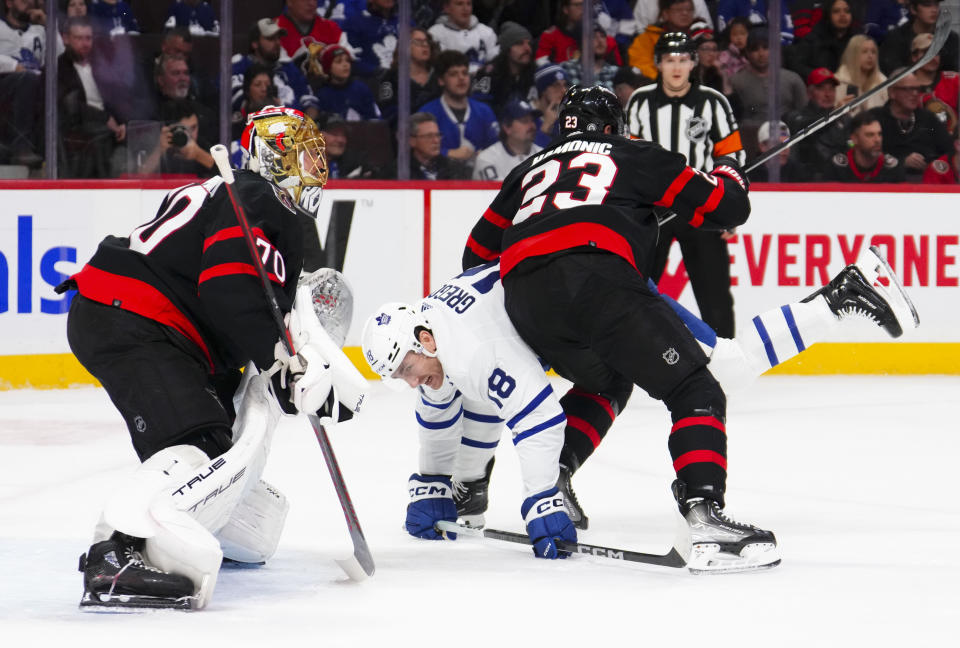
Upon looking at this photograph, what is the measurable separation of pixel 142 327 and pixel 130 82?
11.9 ft

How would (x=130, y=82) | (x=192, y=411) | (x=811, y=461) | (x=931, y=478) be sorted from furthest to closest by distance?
(x=130, y=82) < (x=811, y=461) < (x=931, y=478) < (x=192, y=411)

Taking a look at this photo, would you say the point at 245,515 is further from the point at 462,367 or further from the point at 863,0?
the point at 863,0

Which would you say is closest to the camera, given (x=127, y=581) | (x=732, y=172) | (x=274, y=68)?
(x=127, y=581)

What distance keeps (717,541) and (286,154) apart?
1.11 metres

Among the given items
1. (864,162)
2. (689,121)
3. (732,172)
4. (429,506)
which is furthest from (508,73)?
(429,506)

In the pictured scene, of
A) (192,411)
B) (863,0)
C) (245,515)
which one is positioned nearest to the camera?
(192,411)

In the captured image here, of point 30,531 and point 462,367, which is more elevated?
point 462,367

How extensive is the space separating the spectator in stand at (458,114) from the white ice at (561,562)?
1643mm

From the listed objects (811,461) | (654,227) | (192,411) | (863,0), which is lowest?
(811,461)

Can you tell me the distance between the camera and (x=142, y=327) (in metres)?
2.75

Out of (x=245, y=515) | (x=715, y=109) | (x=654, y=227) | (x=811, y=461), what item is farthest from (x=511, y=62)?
(x=245, y=515)

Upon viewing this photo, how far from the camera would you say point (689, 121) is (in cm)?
554

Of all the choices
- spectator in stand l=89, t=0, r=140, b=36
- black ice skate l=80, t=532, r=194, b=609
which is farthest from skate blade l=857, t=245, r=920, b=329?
spectator in stand l=89, t=0, r=140, b=36

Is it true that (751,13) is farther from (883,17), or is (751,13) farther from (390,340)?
(390,340)
